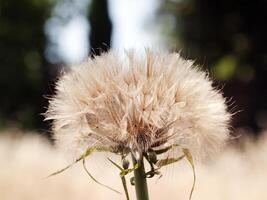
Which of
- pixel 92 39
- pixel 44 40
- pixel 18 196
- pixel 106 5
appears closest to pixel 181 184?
pixel 18 196

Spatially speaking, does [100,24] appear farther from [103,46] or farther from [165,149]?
[165,149]

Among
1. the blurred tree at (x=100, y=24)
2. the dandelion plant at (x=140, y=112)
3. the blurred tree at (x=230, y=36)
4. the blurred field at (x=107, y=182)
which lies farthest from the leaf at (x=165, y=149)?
the blurred tree at (x=100, y=24)

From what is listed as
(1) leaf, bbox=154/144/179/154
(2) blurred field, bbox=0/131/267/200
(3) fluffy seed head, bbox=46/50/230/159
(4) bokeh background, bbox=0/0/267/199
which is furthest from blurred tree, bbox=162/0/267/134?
(1) leaf, bbox=154/144/179/154

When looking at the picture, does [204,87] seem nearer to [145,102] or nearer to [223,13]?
[145,102]

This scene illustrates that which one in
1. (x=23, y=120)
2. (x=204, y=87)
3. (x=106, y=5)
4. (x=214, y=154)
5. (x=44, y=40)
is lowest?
(x=214, y=154)

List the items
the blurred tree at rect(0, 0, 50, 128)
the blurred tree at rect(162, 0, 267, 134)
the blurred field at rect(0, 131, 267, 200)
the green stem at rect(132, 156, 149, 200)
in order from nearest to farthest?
the green stem at rect(132, 156, 149, 200) < the blurred field at rect(0, 131, 267, 200) < the blurred tree at rect(162, 0, 267, 134) < the blurred tree at rect(0, 0, 50, 128)

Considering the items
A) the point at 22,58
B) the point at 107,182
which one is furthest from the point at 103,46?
the point at 22,58

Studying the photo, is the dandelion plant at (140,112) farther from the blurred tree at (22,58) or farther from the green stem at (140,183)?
the blurred tree at (22,58)

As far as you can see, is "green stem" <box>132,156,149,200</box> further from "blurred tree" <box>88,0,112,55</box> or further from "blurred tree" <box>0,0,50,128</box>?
"blurred tree" <box>0,0,50,128</box>
